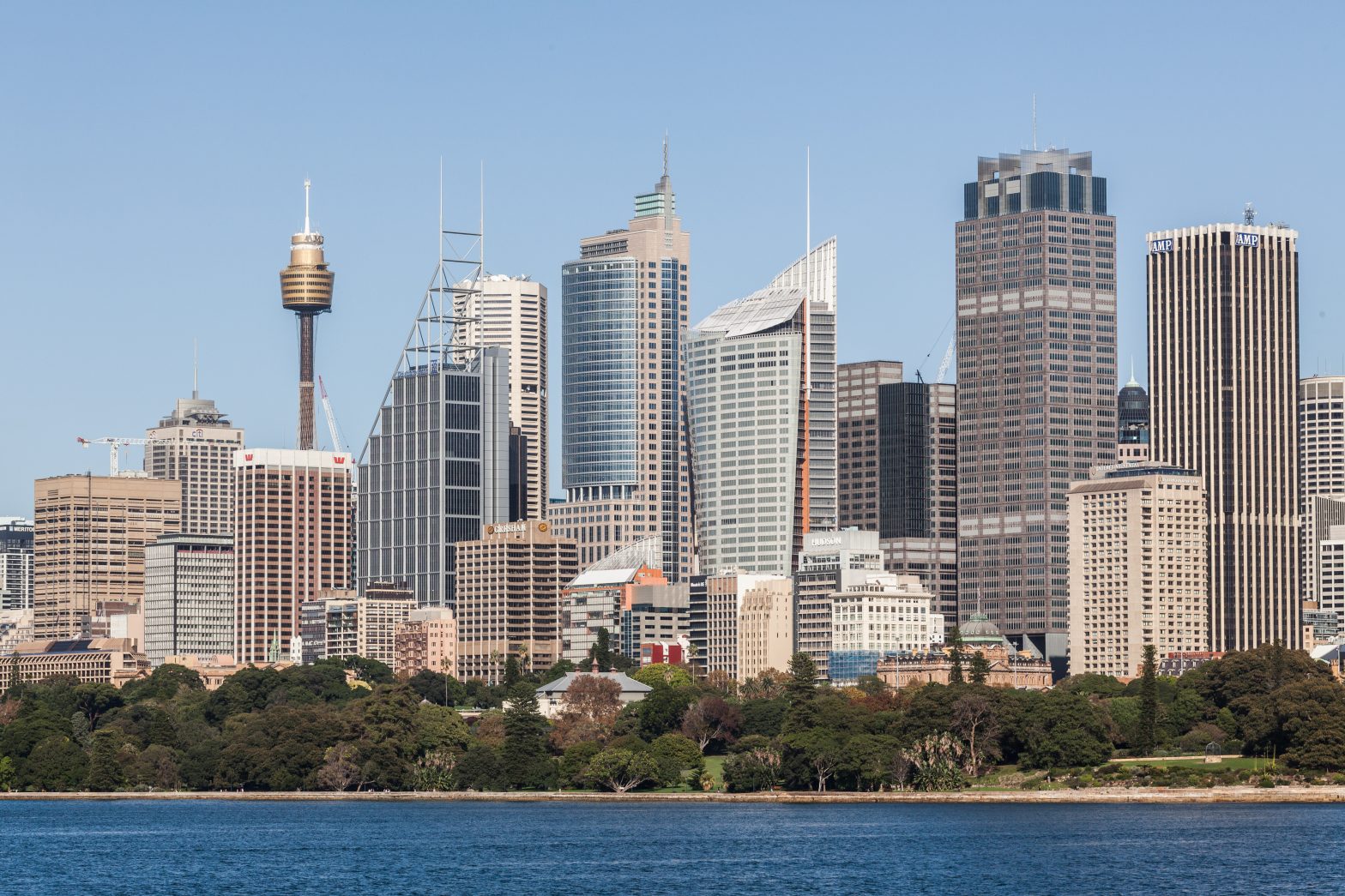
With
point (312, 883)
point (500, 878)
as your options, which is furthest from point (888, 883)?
point (312, 883)

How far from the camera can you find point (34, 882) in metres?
179

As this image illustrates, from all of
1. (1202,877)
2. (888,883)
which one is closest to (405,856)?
(888,883)

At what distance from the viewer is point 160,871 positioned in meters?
184

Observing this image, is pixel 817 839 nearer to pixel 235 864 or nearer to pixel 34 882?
pixel 235 864

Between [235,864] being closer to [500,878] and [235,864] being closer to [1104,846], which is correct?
[500,878]

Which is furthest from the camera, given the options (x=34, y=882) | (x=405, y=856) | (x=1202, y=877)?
(x=405, y=856)

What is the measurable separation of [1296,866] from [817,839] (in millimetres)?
39196

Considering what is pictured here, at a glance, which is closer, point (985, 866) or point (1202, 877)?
point (1202, 877)

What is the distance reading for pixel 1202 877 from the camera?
6604 inches

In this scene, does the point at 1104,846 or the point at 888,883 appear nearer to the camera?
the point at 888,883

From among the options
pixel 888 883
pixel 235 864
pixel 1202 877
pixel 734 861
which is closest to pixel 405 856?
pixel 235 864

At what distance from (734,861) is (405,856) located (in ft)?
83.0

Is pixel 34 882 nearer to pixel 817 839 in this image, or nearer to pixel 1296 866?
pixel 817 839

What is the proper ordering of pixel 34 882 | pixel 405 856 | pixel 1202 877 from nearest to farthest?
pixel 1202 877 < pixel 34 882 < pixel 405 856
